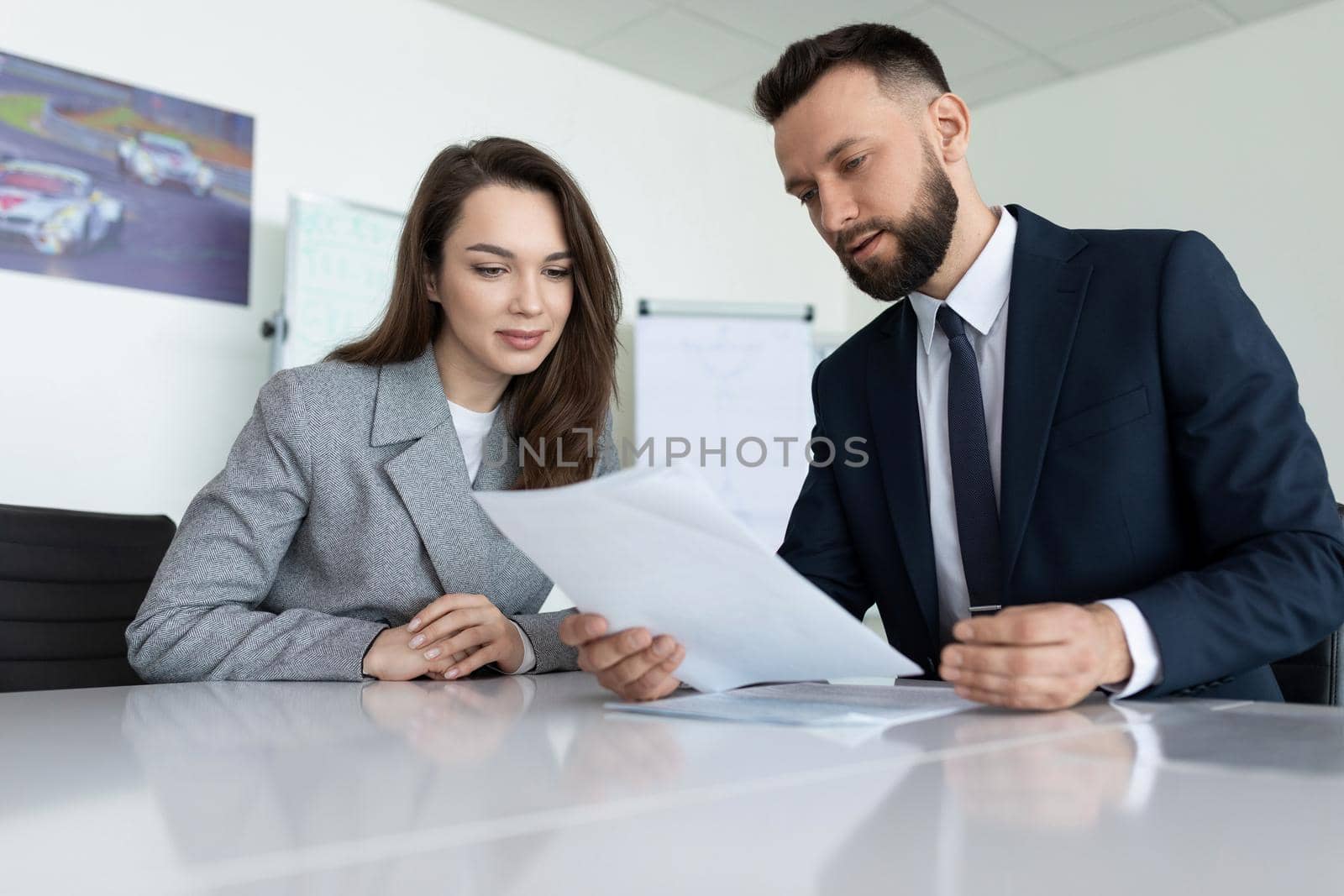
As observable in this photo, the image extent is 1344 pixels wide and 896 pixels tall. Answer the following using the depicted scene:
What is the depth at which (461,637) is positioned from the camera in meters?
1.37

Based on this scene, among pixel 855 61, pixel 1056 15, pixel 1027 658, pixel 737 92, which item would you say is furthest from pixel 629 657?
pixel 737 92

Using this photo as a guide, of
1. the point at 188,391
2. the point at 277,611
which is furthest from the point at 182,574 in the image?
the point at 188,391

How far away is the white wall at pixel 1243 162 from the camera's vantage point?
413 centimetres

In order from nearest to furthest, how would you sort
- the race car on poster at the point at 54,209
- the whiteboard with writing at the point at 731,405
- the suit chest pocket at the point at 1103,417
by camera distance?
the suit chest pocket at the point at 1103,417 < the race car on poster at the point at 54,209 < the whiteboard with writing at the point at 731,405

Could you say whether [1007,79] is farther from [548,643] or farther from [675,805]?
[675,805]

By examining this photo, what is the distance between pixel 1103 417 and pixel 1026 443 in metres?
0.09

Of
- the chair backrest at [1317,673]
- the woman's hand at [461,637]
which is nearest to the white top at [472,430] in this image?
the woman's hand at [461,637]

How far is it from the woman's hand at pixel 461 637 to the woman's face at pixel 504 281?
487 millimetres

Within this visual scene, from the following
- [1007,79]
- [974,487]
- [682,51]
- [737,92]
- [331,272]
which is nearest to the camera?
[974,487]

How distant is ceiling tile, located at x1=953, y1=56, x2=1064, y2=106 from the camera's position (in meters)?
4.78

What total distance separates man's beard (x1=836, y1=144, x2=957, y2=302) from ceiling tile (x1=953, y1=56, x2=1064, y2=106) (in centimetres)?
354

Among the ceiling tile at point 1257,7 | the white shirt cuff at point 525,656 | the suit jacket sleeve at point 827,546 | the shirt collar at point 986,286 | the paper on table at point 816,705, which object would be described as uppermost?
the ceiling tile at point 1257,7

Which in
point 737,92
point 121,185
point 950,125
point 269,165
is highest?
point 737,92

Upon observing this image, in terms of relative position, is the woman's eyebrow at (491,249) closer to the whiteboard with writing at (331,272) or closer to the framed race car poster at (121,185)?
the whiteboard with writing at (331,272)
